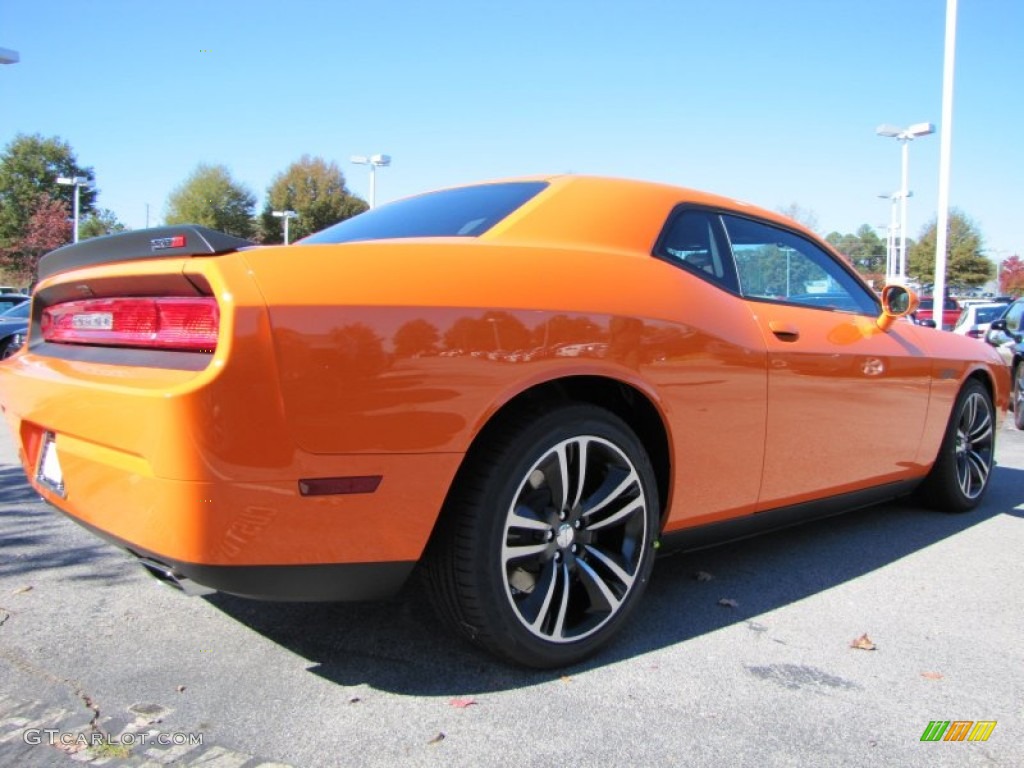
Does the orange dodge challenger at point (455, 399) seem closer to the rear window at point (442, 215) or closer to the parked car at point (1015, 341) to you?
the rear window at point (442, 215)

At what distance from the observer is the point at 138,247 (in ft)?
7.23

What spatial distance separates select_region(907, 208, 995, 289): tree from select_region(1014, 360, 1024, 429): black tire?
48.9m

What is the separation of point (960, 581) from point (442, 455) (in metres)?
2.62

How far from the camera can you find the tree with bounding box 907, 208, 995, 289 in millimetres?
52500

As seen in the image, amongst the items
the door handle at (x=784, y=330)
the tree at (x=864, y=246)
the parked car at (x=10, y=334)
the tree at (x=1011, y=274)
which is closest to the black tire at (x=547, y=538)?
the door handle at (x=784, y=330)

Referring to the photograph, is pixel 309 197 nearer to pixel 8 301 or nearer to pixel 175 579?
pixel 8 301

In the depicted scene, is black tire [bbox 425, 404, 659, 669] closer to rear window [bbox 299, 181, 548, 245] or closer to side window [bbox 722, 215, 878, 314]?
rear window [bbox 299, 181, 548, 245]

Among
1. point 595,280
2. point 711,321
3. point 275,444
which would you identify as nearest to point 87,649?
point 275,444

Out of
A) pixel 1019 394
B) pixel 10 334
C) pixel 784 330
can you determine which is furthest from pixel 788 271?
pixel 10 334

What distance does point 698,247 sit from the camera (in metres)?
3.00

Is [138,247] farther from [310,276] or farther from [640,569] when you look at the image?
[640,569]

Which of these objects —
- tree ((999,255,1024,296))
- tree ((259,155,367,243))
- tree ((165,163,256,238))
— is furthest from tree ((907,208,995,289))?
tree ((165,163,256,238))

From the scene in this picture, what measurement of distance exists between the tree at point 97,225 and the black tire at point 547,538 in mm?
50857

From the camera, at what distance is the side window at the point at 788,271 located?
3180 millimetres
